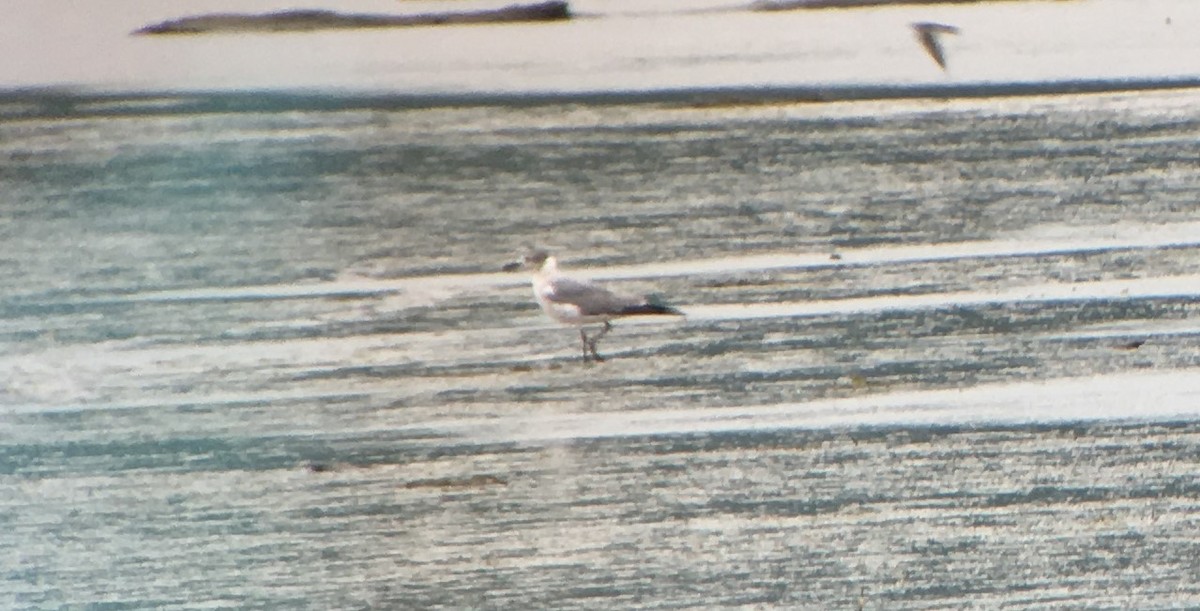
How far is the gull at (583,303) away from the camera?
2.32 m

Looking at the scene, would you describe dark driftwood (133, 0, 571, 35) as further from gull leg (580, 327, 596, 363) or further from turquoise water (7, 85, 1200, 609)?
gull leg (580, 327, 596, 363)

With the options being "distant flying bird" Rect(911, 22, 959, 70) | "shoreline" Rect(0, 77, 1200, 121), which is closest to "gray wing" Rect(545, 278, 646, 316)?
"shoreline" Rect(0, 77, 1200, 121)

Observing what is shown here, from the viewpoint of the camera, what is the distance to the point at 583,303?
2.33 metres

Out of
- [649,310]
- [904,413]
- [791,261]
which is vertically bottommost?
[904,413]

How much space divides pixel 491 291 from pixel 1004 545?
920 mm

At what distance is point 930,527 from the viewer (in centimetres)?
202

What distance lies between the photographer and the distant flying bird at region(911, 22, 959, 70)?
→ 2.62 meters

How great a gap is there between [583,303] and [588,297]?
17 mm

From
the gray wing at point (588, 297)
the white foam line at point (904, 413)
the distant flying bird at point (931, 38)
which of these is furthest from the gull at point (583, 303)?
the distant flying bird at point (931, 38)

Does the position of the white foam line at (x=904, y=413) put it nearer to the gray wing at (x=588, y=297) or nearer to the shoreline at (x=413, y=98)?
the gray wing at (x=588, y=297)

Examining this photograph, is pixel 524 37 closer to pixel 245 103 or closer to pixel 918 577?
Result: pixel 245 103

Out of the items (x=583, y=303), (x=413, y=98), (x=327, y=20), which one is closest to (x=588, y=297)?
(x=583, y=303)

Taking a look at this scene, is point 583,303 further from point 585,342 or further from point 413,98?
point 413,98

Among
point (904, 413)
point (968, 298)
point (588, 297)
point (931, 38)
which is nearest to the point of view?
point (904, 413)
